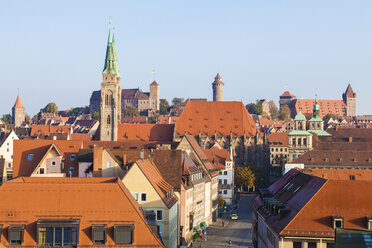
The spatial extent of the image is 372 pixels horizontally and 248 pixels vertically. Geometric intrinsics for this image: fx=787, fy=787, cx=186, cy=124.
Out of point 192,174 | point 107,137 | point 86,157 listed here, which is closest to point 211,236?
point 192,174

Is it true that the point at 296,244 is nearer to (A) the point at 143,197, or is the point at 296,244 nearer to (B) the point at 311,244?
(B) the point at 311,244

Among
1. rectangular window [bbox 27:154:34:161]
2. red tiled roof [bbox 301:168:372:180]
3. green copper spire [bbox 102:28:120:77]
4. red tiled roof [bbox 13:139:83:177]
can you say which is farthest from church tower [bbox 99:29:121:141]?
red tiled roof [bbox 301:168:372:180]

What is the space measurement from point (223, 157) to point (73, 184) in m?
101

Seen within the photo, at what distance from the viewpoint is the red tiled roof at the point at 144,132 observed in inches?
7382

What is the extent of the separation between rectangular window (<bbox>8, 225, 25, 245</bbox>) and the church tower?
443ft

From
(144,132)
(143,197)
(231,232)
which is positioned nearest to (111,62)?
(144,132)

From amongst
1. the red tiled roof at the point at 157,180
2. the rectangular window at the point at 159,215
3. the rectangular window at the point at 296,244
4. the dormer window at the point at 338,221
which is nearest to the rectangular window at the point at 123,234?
the rectangular window at the point at 296,244

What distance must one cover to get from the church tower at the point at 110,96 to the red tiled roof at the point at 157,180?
107 metres

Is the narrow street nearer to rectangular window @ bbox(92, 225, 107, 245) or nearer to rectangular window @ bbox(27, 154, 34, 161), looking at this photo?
rectangular window @ bbox(27, 154, 34, 161)

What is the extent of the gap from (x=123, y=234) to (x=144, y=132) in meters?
136

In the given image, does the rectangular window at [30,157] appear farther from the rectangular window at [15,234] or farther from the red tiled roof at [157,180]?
the rectangular window at [15,234]

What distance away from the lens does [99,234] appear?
2032 inches

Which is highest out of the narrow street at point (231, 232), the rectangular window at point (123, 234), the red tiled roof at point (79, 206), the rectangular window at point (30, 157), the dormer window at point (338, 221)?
the rectangular window at point (30, 157)

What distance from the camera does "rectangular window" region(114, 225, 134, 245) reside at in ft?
170
